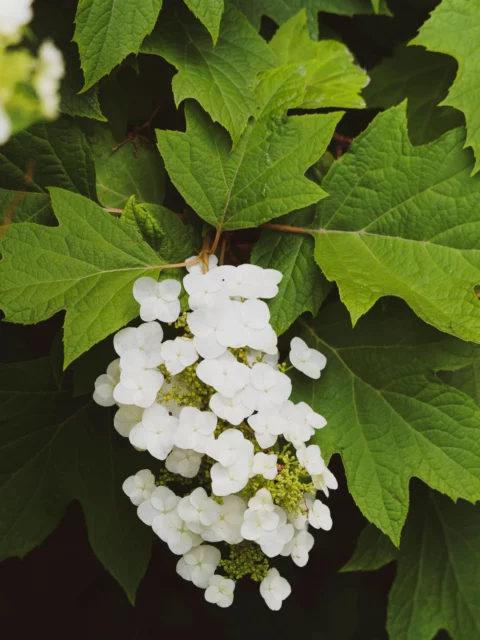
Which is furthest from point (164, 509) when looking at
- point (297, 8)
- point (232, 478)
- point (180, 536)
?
point (297, 8)

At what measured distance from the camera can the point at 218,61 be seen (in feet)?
4.10

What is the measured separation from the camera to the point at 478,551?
1490mm

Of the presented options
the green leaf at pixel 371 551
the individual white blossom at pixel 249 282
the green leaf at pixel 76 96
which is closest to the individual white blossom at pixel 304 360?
the individual white blossom at pixel 249 282

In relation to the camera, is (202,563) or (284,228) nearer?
(202,563)

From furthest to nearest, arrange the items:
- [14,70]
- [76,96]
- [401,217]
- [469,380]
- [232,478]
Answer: [469,380] < [401,217] < [76,96] < [232,478] < [14,70]

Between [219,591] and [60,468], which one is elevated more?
[219,591]

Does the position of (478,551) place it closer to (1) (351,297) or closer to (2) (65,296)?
(1) (351,297)

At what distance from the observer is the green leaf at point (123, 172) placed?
4.27 feet

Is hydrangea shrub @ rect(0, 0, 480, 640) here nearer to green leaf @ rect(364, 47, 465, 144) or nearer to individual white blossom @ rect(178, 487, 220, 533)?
individual white blossom @ rect(178, 487, 220, 533)

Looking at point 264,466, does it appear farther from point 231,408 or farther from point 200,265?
point 200,265

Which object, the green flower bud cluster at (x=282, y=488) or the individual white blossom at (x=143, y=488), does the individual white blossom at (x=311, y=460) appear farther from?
the individual white blossom at (x=143, y=488)

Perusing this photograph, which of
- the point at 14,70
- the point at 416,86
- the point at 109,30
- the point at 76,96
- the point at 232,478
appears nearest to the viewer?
the point at 14,70

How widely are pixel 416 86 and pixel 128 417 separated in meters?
1.17

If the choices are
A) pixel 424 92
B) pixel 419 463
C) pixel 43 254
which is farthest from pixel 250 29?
pixel 419 463
